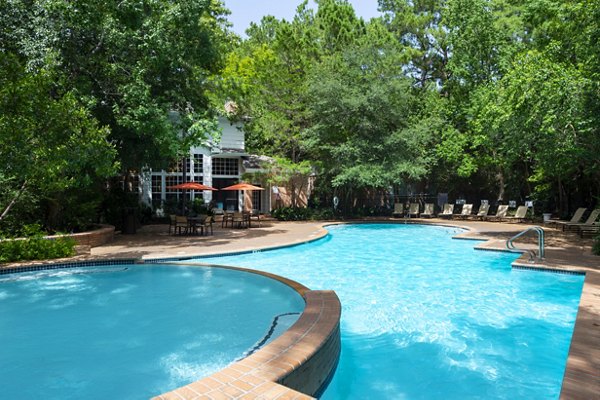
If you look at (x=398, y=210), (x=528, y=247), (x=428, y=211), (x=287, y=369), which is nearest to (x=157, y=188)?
(x=398, y=210)

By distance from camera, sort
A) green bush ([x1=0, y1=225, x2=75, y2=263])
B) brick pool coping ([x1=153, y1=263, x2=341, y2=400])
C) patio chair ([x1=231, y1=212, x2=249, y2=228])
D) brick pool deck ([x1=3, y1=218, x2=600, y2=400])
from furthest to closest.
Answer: patio chair ([x1=231, y1=212, x2=249, y2=228]) → green bush ([x1=0, y1=225, x2=75, y2=263]) → brick pool deck ([x1=3, y1=218, x2=600, y2=400]) → brick pool coping ([x1=153, y1=263, x2=341, y2=400])

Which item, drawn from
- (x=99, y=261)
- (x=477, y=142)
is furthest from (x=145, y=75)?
(x=477, y=142)

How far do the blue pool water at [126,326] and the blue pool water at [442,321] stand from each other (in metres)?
1.38

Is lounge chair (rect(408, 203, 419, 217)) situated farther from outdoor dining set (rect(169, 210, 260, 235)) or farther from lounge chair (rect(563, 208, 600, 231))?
outdoor dining set (rect(169, 210, 260, 235))

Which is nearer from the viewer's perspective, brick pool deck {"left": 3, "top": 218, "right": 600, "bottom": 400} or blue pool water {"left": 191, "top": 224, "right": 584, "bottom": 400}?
brick pool deck {"left": 3, "top": 218, "right": 600, "bottom": 400}

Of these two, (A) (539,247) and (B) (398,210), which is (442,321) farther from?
(B) (398,210)

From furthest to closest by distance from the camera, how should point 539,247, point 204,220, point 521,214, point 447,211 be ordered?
point 447,211 < point 521,214 < point 204,220 < point 539,247

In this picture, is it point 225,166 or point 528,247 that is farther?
point 225,166

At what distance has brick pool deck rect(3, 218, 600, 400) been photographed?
3.62 meters

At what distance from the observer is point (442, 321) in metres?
6.48

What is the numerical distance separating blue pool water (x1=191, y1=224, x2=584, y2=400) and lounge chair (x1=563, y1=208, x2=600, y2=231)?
20.1 feet

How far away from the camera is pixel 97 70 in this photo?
38.6 ft

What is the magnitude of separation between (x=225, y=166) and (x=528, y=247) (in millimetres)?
17613

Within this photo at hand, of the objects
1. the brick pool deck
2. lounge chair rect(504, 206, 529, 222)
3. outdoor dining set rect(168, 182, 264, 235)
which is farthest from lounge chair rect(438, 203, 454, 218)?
outdoor dining set rect(168, 182, 264, 235)
